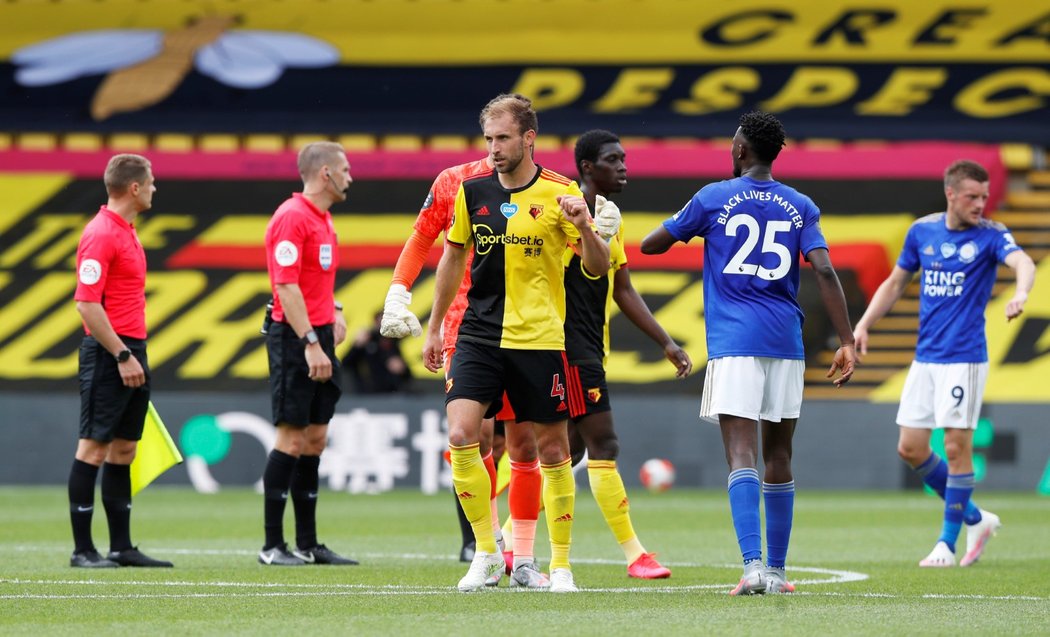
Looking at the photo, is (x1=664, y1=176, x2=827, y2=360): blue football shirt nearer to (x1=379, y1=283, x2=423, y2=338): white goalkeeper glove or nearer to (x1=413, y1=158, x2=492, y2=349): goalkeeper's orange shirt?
(x1=413, y1=158, x2=492, y2=349): goalkeeper's orange shirt

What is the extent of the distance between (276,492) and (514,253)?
2670mm

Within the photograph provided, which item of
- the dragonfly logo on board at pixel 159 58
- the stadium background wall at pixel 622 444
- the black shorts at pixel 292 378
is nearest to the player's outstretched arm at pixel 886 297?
the black shorts at pixel 292 378

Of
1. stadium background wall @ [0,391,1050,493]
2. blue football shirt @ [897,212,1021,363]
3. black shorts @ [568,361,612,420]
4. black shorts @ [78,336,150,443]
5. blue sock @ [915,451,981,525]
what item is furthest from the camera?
stadium background wall @ [0,391,1050,493]

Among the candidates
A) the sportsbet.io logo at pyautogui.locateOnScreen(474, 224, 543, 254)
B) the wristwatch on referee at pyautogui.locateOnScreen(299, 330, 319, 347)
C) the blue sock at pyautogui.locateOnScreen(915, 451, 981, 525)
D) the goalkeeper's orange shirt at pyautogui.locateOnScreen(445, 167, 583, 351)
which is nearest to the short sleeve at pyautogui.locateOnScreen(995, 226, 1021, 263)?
the blue sock at pyautogui.locateOnScreen(915, 451, 981, 525)

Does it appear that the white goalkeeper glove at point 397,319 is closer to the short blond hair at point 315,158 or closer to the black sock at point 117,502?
the short blond hair at point 315,158

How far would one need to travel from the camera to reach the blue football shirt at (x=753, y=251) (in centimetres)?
725

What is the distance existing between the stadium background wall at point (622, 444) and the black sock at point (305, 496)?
8597 mm

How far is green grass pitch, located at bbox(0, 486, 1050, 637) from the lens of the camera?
5988 mm

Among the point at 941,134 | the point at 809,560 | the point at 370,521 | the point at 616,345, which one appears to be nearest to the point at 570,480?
the point at 809,560

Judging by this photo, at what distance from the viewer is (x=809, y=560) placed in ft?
31.2

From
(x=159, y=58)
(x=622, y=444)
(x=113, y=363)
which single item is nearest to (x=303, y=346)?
(x=113, y=363)

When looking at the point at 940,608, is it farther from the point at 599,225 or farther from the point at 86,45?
the point at 86,45

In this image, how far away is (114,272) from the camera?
8.88 metres

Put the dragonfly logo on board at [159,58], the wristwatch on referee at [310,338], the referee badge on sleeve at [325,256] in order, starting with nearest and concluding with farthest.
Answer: the wristwatch on referee at [310,338] → the referee badge on sleeve at [325,256] → the dragonfly logo on board at [159,58]
